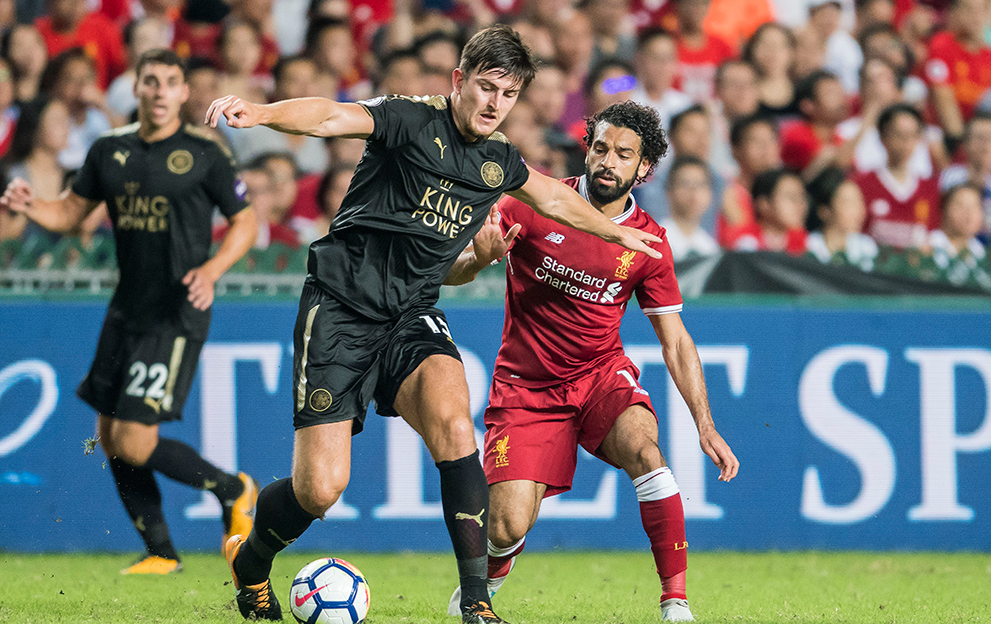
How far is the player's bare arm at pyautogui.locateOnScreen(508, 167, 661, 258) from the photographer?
4539 millimetres

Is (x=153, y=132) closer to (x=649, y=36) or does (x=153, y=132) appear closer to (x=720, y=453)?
(x=720, y=453)

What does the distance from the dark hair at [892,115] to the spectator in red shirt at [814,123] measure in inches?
14.6

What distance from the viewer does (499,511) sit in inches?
197

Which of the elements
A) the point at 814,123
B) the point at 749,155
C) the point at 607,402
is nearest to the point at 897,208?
the point at 814,123

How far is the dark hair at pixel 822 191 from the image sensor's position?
29.4 ft

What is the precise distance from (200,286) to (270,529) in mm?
2286

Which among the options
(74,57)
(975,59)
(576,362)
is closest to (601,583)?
(576,362)

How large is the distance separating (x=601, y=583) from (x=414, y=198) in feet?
9.10

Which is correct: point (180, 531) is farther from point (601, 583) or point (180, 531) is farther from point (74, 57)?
point (74, 57)

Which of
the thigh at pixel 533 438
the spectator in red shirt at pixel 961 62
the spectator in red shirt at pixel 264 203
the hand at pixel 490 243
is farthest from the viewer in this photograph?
the spectator in red shirt at pixel 961 62

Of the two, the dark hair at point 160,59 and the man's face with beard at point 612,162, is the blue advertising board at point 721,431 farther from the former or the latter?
the man's face with beard at point 612,162

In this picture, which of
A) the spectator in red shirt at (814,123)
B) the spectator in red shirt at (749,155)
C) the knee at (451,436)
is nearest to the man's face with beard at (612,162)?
the knee at (451,436)

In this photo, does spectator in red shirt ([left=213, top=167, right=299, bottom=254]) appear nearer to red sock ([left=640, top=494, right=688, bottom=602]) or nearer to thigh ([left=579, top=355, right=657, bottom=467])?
thigh ([left=579, top=355, right=657, bottom=467])

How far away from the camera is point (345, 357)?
4281mm
